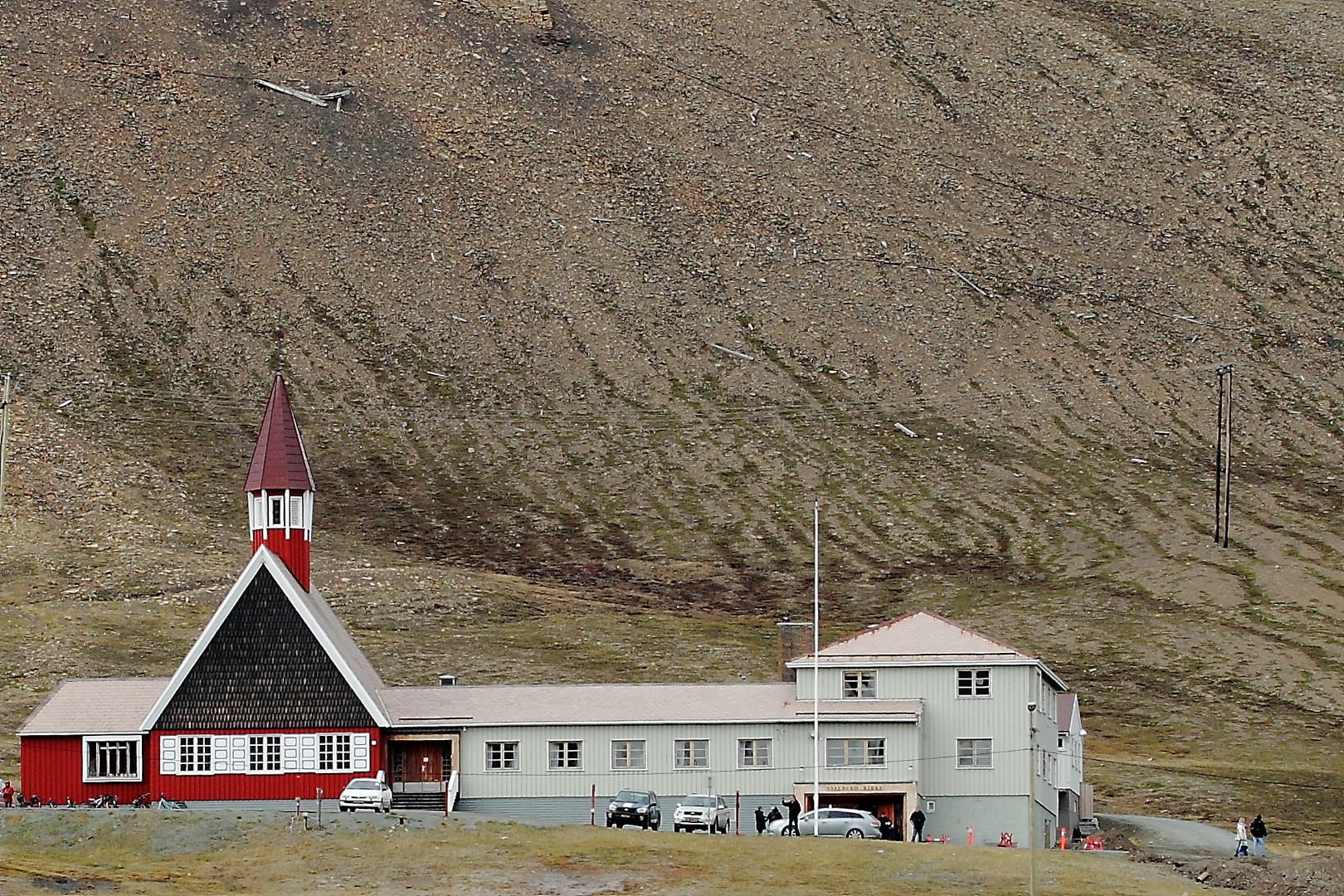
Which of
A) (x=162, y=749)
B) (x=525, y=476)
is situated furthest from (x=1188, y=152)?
(x=162, y=749)

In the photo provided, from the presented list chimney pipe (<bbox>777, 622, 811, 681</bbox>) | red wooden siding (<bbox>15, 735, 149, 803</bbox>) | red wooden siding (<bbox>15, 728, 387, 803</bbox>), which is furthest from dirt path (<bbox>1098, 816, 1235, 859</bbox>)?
red wooden siding (<bbox>15, 735, 149, 803</bbox>)

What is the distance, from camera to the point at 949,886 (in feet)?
159

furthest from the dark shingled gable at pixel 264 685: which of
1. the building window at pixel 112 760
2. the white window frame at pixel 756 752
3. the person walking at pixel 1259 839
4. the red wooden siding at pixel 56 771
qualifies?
the person walking at pixel 1259 839

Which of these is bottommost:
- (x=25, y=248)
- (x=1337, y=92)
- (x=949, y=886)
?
(x=949, y=886)

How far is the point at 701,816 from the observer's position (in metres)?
59.5

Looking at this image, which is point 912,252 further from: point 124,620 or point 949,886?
point 949,886

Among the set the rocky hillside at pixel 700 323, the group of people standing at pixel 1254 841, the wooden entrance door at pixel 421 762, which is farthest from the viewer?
the rocky hillside at pixel 700 323

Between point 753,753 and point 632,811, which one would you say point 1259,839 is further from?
point 632,811

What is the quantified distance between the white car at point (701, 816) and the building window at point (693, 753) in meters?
2.19

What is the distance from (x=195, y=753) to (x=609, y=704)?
11133mm

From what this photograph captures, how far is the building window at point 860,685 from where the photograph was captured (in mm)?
65500

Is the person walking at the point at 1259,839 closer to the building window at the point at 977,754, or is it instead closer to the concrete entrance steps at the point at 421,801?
the building window at the point at 977,754

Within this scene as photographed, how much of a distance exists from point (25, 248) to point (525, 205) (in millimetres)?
33964

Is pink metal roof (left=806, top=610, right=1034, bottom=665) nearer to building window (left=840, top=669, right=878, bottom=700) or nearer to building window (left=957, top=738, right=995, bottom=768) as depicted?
building window (left=840, top=669, right=878, bottom=700)
